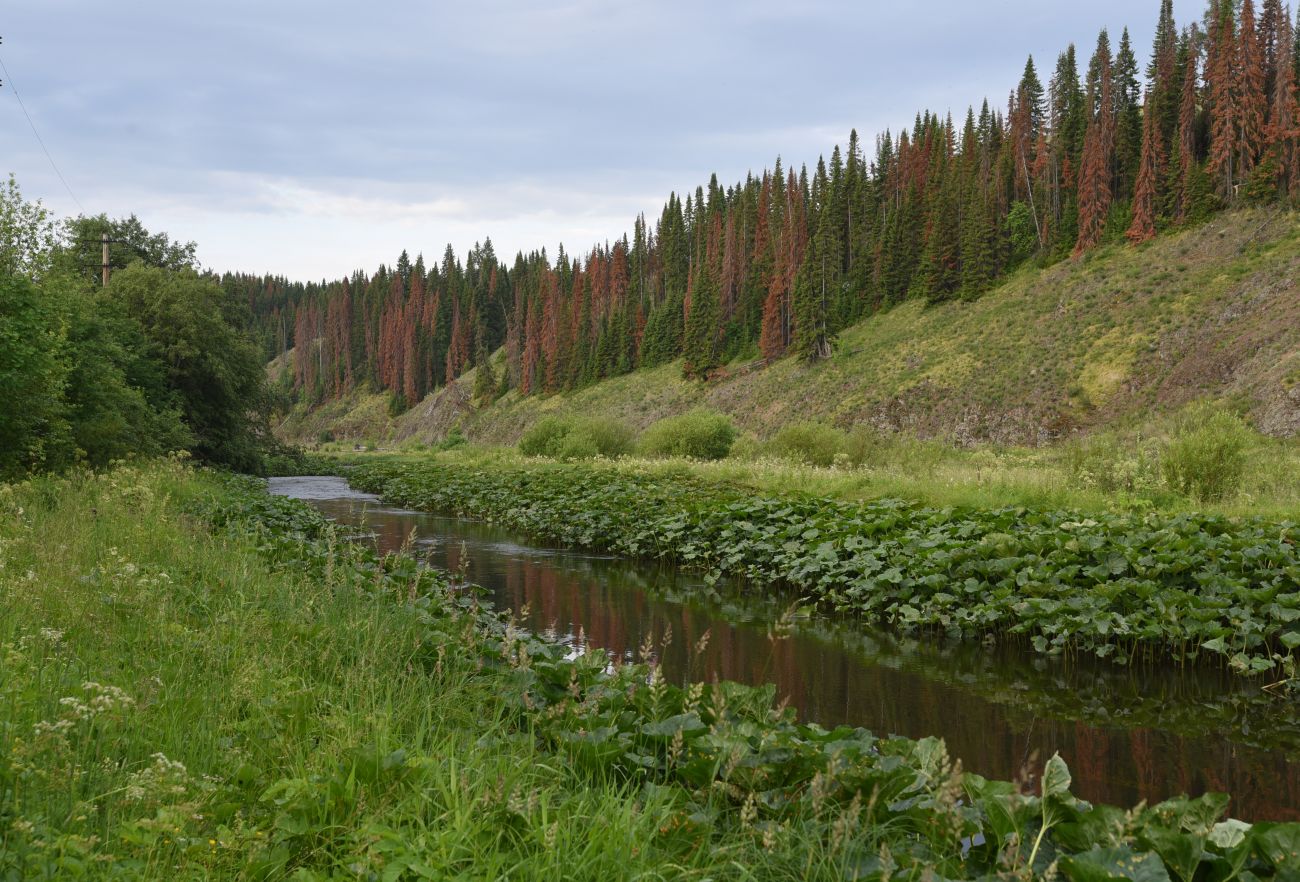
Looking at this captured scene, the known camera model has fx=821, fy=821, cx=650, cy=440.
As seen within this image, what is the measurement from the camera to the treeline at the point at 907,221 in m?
52.2

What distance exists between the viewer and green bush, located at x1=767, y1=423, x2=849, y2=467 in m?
26.7

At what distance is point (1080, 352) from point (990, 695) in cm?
4259

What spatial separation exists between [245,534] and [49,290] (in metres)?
11.5

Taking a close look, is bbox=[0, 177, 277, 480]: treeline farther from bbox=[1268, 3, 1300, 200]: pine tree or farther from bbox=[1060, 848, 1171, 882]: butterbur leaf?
bbox=[1268, 3, 1300, 200]: pine tree

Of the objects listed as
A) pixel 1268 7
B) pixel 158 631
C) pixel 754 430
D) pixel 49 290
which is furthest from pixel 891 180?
pixel 158 631

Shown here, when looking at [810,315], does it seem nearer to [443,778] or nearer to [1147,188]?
[1147,188]

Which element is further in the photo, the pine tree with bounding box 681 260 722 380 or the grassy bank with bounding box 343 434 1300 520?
the pine tree with bounding box 681 260 722 380

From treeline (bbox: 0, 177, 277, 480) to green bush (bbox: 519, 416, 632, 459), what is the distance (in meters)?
12.2

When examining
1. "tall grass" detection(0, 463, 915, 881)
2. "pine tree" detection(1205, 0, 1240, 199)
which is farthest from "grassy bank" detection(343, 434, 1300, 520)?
"pine tree" detection(1205, 0, 1240, 199)

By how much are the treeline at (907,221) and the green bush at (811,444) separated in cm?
3503

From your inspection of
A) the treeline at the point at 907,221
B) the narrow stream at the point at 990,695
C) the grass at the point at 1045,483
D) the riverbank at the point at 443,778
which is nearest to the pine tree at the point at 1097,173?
the treeline at the point at 907,221

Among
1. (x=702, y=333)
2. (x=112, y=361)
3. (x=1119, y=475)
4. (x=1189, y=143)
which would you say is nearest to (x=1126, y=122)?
(x=1189, y=143)

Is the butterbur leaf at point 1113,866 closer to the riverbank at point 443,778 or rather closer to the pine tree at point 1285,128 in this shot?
the riverbank at point 443,778

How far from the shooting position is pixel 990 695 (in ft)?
26.7
